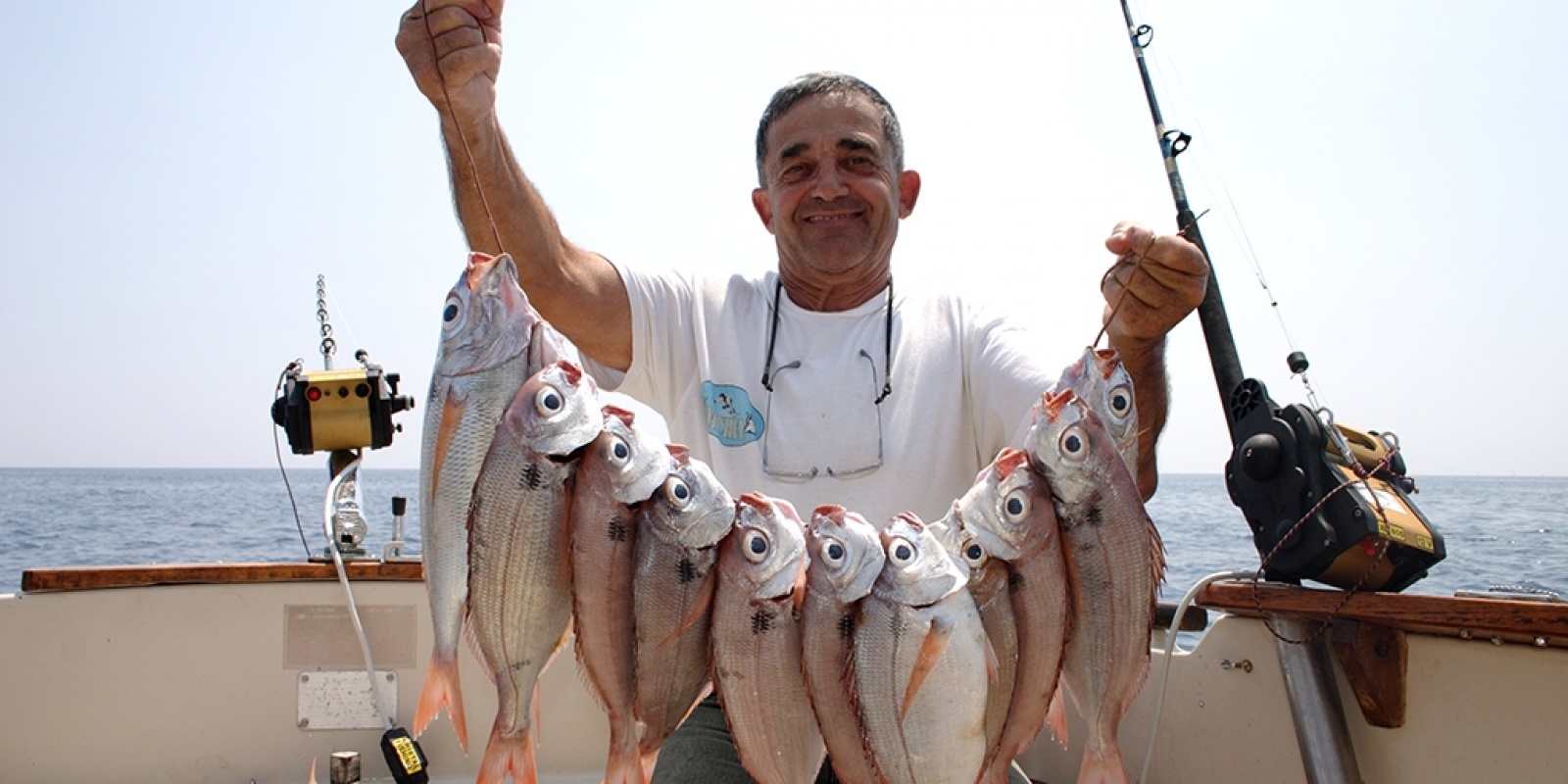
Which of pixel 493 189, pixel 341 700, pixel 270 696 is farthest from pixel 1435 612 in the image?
pixel 270 696

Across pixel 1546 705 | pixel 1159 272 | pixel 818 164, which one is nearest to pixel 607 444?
pixel 1159 272

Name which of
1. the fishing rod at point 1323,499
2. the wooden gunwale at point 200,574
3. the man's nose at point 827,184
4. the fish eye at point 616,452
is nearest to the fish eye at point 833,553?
the fish eye at point 616,452

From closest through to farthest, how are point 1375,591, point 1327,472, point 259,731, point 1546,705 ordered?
point 1546,705 → point 1375,591 → point 1327,472 → point 259,731

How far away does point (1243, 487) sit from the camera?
3.26 metres

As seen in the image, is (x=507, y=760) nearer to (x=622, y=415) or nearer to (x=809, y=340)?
(x=622, y=415)

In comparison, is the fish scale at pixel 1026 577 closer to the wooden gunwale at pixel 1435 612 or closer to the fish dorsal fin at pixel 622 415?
the fish dorsal fin at pixel 622 415

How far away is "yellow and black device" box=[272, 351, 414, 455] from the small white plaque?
0.97 m

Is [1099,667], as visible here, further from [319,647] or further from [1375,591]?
[319,647]

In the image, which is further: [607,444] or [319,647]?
[319,647]

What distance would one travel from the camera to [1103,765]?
2014 mm

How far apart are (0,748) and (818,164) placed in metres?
3.92

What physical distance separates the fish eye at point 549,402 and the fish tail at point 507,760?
2.03 ft

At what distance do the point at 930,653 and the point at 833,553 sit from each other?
0.27 m

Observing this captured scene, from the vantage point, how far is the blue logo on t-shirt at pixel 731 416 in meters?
2.99
